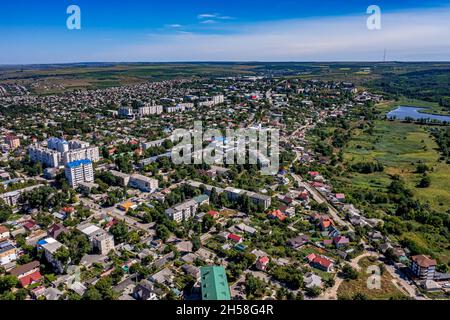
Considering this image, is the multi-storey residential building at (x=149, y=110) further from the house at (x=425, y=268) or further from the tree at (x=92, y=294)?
the house at (x=425, y=268)

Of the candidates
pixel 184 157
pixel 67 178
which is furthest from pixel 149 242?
pixel 184 157

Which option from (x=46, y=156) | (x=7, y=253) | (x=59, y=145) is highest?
(x=59, y=145)

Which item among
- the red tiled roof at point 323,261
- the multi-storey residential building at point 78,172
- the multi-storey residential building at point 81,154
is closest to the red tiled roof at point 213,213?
the red tiled roof at point 323,261

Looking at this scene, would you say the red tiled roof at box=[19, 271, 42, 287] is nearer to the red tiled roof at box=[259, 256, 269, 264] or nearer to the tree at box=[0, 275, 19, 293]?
the tree at box=[0, 275, 19, 293]

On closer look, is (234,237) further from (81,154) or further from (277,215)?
(81,154)

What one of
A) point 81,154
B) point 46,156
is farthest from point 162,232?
point 46,156

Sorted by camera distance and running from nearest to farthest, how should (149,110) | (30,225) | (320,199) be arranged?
(30,225)
(320,199)
(149,110)

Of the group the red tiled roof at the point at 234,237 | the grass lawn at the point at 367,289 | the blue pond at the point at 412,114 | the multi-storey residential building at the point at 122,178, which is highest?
the blue pond at the point at 412,114
